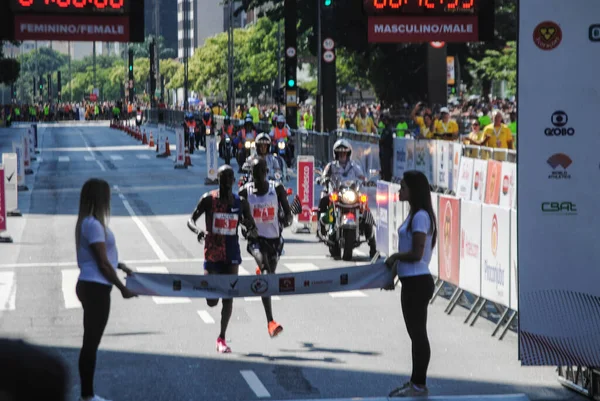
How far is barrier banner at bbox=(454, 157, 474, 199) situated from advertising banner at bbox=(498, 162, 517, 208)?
2.54m

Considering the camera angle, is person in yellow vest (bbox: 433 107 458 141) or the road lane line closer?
the road lane line

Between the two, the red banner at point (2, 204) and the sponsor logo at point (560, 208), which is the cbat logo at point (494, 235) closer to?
the sponsor logo at point (560, 208)

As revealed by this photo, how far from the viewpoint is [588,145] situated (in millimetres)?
8641

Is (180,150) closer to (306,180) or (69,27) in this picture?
(69,27)

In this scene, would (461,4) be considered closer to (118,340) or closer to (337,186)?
(337,186)

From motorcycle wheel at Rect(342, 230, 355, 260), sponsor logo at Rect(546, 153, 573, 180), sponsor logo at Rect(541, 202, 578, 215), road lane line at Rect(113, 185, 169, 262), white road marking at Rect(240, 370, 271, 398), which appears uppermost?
sponsor logo at Rect(546, 153, 573, 180)

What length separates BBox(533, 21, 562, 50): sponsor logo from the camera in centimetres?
859

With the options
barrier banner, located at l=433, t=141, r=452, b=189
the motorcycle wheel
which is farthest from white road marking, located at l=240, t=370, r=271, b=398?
barrier banner, located at l=433, t=141, r=452, b=189

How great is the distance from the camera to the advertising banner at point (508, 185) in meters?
21.8

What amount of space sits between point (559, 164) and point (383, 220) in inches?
359

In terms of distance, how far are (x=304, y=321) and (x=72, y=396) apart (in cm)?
446

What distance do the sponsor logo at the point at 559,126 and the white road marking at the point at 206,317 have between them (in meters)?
6.12

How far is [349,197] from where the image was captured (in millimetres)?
18750

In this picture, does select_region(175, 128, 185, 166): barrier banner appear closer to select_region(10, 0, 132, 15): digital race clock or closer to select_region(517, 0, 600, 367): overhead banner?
select_region(10, 0, 132, 15): digital race clock
